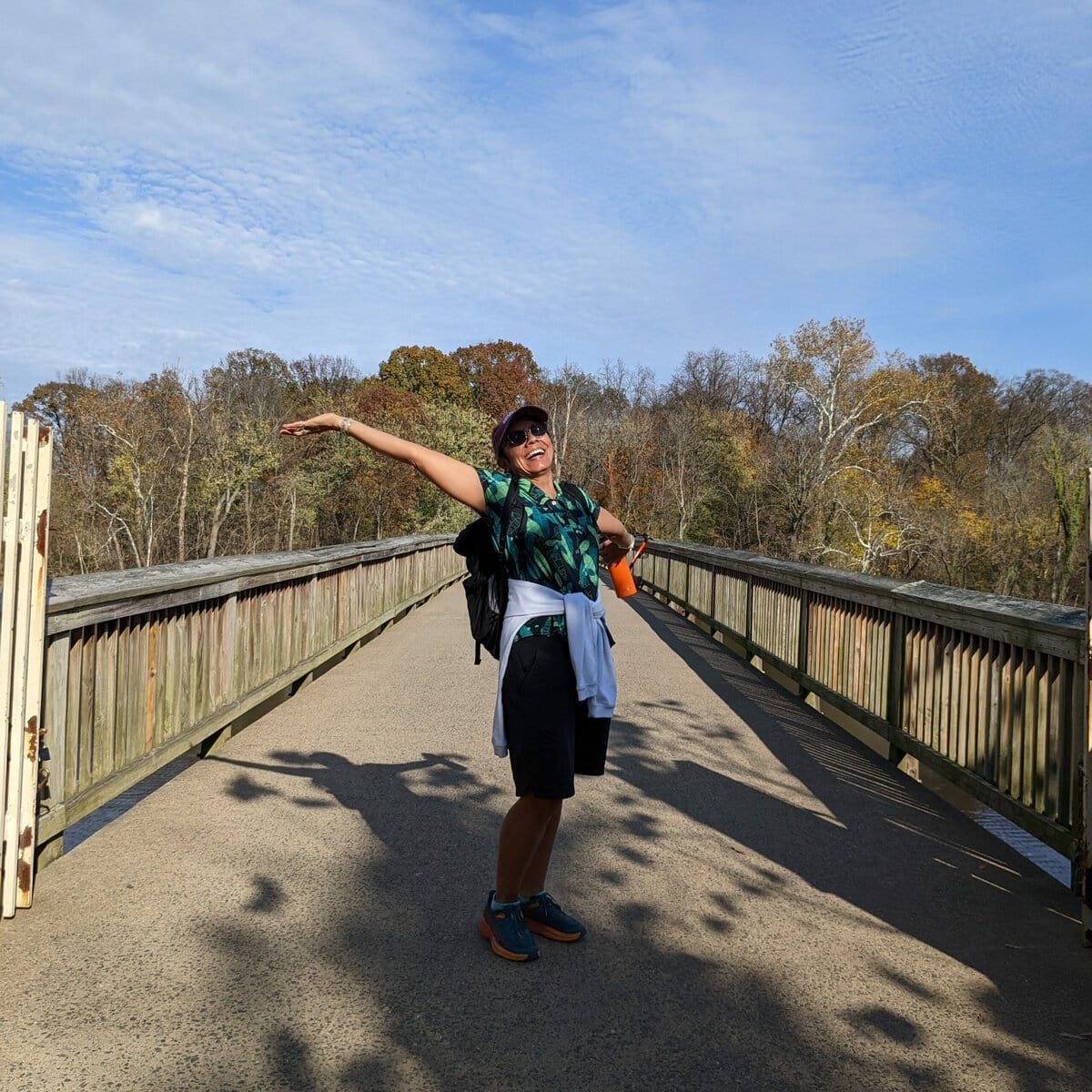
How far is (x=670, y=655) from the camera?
11078mm

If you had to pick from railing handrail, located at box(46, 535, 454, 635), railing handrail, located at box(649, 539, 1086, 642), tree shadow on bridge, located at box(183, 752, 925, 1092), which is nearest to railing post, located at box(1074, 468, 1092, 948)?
railing handrail, located at box(649, 539, 1086, 642)

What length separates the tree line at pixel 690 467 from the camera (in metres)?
36.6

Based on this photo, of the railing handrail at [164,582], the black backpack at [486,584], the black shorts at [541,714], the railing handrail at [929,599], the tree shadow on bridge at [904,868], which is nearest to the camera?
the tree shadow on bridge at [904,868]

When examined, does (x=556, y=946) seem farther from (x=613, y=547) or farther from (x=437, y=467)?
(x=437, y=467)

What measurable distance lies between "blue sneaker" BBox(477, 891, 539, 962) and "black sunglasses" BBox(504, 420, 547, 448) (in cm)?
155

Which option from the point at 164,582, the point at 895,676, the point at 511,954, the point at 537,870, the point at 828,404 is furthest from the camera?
the point at 828,404

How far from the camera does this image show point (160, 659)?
199 inches

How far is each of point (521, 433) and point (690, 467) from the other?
56.1 meters

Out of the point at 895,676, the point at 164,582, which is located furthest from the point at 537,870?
the point at 895,676

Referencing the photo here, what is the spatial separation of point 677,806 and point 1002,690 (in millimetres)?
1683

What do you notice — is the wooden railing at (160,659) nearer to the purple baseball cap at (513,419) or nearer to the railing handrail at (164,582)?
the railing handrail at (164,582)

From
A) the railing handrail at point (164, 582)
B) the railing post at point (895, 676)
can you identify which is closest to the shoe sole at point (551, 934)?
the railing handrail at point (164, 582)

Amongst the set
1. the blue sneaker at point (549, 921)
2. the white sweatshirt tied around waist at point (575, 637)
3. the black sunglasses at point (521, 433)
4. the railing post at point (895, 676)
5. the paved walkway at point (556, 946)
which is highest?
the black sunglasses at point (521, 433)

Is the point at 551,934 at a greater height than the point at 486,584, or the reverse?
the point at 486,584
